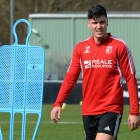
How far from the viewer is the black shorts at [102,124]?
420 cm

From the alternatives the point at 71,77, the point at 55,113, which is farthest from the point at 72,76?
the point at 55,113

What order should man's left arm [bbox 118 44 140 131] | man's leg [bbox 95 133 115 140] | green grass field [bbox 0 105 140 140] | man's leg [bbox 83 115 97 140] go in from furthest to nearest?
green grass field [bbox 0 105 140 140] < man's leg [bbox 83 115 97 140] < man's leg [bbox 95 133 115 140] < man's left arm [bbox 118 44 140 131]

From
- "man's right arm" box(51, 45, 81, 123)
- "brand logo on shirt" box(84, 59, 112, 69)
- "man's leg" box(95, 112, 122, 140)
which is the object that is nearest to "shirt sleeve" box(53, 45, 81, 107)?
"man's right arm" box(51, 45, 81, 123)

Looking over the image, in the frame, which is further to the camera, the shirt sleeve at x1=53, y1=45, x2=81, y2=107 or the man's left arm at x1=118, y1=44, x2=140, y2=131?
the shirt sleeve at x1=53, y1=45, x2=81, y2=107

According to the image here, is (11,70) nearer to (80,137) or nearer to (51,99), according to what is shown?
(80,137)

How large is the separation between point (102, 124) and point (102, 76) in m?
0.53

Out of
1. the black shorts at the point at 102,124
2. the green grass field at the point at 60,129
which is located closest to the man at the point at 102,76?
the black shorts at the point at 102,124

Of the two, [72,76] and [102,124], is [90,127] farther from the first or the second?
[72,76]

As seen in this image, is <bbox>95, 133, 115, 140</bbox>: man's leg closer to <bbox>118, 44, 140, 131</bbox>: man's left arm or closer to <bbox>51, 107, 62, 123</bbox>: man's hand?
<bbox>118, 44, 140, 131</bbox>: man's left arm

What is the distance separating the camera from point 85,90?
4.33 metres

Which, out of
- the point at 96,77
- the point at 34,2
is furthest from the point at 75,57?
the point at 34,2

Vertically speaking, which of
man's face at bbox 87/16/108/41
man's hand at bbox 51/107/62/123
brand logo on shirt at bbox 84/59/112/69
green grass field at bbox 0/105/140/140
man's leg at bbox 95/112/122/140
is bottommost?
green grass field at bbox 0/105/140/140

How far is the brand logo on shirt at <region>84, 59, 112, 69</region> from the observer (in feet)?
13.7

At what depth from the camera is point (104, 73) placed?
4.20 m
